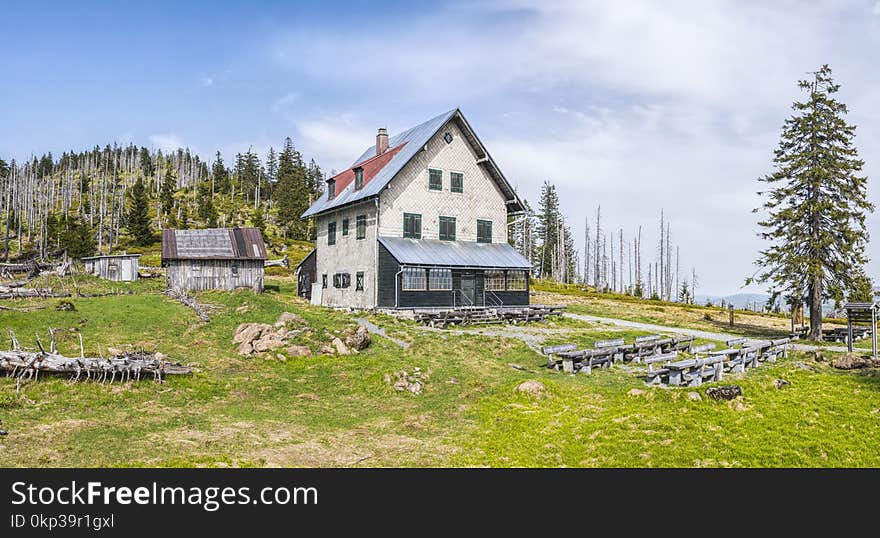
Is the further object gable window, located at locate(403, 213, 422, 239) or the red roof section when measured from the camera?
the red roof section

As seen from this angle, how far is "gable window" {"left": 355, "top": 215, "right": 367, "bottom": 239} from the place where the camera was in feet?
122

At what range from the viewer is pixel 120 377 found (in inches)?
667

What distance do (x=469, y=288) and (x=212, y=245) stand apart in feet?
71.0

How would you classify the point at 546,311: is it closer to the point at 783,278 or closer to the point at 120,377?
the point at 783,278

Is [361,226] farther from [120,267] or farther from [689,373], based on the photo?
[120,267]

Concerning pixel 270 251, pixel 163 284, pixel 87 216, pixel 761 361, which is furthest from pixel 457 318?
pixel 87 216

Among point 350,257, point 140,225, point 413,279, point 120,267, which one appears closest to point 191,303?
point 350,257

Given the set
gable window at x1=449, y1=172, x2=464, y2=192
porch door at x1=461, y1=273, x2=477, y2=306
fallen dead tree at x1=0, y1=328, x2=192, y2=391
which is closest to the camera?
fallen dead tree at x1=0, y1=328, x2=192, y2=391

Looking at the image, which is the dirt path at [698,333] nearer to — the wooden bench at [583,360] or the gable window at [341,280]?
the wooden bench at [583,360]

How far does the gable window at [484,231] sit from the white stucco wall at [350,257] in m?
8.12

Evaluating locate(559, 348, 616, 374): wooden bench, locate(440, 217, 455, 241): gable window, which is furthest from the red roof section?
locate(559, 348, 616, 374): wooden bench

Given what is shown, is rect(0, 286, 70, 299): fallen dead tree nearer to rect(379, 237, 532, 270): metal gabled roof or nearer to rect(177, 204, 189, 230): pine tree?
rect(379, 237, 532, 270): metal gabled roof

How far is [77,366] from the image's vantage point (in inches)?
644

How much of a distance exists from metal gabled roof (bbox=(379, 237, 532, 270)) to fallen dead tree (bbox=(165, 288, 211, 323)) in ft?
37.1
